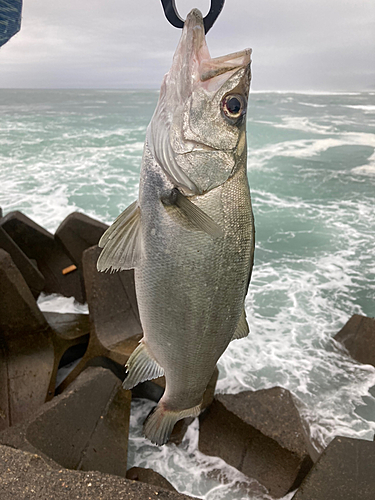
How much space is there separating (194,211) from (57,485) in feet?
5.75

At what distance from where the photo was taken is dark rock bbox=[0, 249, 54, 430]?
13.6ft

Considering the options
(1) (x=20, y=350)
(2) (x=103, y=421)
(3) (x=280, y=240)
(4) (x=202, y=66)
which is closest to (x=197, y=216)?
(4) (x=202, y=66)

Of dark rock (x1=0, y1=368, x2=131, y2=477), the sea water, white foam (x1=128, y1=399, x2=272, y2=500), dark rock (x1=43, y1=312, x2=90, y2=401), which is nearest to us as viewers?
dark rock (x1=0, y1=368, x2=131, y2=477)

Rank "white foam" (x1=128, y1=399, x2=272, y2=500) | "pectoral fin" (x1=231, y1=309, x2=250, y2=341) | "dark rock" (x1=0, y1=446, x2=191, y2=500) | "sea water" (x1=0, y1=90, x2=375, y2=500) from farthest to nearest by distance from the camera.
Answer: "sea water" (x1=0, y1=90, x2=375, y2=500), "white foam" (x1=128, y1=399, x2=272, y2=500), "dark rock" (x1=0, y1=446, x2=191, y2=500), "pectoral fin" (x1=231, y1=309, x2=250, y2=341)

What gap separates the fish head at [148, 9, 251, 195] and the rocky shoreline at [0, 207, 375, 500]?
1.83 meters

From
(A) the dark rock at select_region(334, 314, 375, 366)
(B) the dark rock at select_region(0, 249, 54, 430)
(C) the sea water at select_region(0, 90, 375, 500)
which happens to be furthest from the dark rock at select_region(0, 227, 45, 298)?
(A) the dark rock at select_region(334, 314, 375, 366)

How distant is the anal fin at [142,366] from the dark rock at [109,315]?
263 centimetres

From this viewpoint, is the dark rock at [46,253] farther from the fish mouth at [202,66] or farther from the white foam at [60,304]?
the fish mouth at [202,66]

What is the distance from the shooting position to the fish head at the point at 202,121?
161cm

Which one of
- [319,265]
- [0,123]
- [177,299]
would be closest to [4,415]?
[177,299]

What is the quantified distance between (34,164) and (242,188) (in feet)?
60.4

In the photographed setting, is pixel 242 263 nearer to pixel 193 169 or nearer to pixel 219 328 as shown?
pixel 219 328

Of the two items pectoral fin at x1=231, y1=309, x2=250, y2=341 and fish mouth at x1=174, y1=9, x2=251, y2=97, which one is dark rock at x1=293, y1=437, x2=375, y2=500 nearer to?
pectoral fin at x1=231, y1=309, x2=250, y2=341

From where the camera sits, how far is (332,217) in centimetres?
1299
